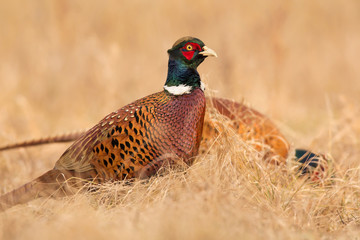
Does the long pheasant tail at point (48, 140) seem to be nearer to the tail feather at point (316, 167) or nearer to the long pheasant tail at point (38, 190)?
the long pheasant tail at point (38, 190)

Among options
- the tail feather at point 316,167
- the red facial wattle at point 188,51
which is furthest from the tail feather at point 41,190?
the tail feather at point 316,167

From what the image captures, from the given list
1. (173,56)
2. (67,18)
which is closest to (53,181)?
(173,56)

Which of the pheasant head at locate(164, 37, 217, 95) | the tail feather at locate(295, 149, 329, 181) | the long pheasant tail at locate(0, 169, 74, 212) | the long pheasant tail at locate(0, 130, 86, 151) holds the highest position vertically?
the pheasant head at locate(164, 37, 217, 95)

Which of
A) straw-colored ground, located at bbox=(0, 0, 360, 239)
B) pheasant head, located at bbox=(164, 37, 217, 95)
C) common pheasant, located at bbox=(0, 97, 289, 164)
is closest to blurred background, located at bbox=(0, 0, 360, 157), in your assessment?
straw-colored ground, located at bbox=(0, 0, 360, 239)

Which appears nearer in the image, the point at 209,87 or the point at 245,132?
the point at 209,87

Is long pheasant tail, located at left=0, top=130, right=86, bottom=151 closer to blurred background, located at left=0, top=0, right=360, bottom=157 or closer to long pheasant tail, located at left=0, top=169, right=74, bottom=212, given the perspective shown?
long pheasant tail, located at left=0, top=169, right=74, bottom=212

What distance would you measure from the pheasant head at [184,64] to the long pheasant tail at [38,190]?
38.2 inches

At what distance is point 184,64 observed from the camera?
10.9ft

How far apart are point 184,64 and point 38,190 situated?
132 cm

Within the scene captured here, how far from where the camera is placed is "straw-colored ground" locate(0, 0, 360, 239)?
252 centimetres

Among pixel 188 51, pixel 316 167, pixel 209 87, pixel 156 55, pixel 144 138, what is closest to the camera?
pixel 144 138

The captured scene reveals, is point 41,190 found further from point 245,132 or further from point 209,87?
point 245,132

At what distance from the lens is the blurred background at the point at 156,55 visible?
7031 millimetres

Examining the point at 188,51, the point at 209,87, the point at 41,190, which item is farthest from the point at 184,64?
the point at 41,190
